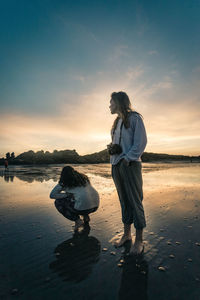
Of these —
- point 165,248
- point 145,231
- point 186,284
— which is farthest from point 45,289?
point 145,231

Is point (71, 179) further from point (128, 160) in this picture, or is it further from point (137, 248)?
point (137, 248)

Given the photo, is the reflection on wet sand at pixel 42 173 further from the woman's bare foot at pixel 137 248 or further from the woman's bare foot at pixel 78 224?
the woman's bare foot at pixel 137 248

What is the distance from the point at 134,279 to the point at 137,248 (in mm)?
707

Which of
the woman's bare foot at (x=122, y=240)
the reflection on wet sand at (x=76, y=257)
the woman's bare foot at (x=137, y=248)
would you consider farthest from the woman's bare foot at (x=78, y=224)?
the woman's bare foot at (x=137, y=248)

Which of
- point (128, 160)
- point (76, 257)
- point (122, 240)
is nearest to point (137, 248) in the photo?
point (122, 240)

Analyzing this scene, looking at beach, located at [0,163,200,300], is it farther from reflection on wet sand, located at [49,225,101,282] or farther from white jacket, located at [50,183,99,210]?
white jacket, located at [50,183,99,210]

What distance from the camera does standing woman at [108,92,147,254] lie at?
122 inches

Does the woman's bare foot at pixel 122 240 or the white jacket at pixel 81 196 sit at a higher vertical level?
the white jacket at pixel 81 196

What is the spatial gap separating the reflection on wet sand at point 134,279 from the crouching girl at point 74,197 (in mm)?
1439

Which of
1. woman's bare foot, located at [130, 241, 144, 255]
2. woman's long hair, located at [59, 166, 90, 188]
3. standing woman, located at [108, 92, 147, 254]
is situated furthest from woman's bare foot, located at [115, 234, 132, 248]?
woman's long hair, located at [59, 166, 90, 188]

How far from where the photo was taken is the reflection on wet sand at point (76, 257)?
8.06 ft

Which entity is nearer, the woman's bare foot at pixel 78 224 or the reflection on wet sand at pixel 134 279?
the reflection on wet sand at pixel 134 279

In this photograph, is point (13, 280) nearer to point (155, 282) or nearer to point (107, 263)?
point (107, 263)

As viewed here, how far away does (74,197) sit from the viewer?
13.3ft
